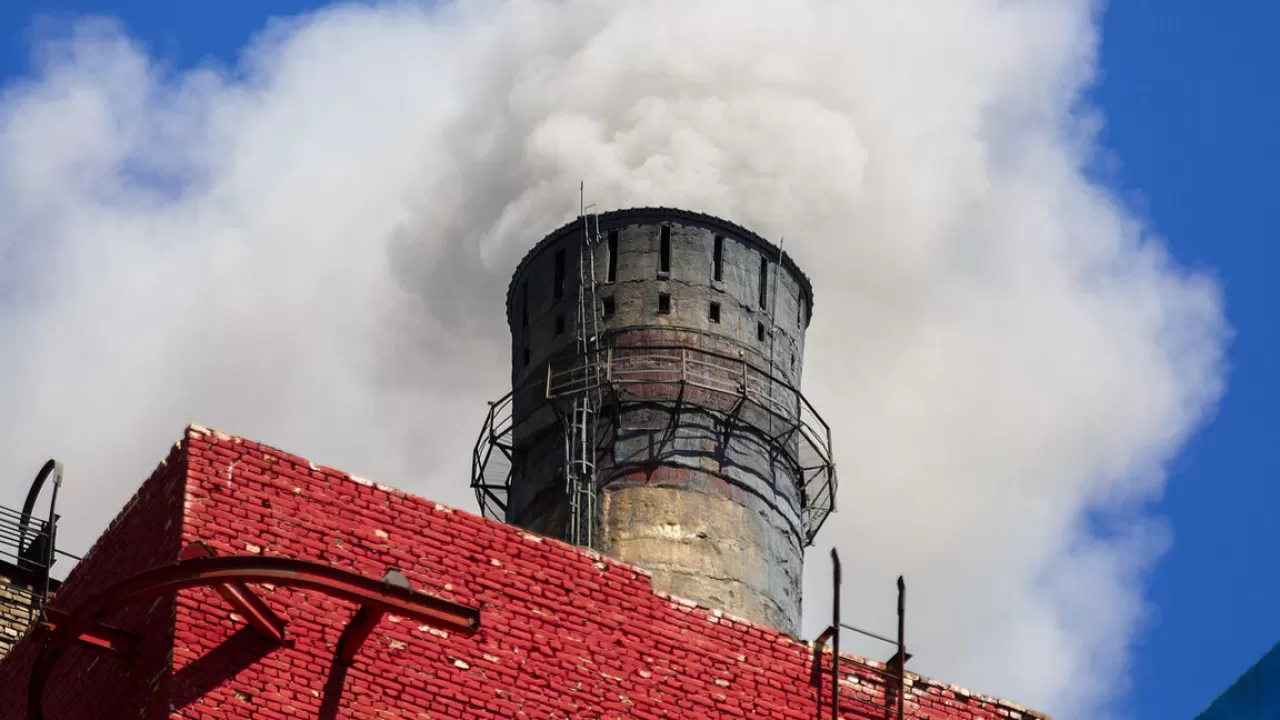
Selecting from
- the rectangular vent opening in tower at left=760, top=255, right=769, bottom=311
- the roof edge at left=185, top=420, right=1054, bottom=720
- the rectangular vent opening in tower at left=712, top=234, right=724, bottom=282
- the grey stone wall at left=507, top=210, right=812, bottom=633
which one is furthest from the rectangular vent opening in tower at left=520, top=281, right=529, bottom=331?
the roof edge at left=185, top=420, right=1054, bottom=720

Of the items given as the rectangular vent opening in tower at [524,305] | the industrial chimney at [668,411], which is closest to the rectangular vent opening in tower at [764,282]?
the industrial chimney at [668,411]

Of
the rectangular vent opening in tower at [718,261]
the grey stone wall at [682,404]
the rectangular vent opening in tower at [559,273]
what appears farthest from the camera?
the rectangular vent opening in tower at [559,273]

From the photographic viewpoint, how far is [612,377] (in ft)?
117

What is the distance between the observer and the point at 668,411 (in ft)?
116

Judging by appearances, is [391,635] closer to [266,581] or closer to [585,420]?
[266,581]

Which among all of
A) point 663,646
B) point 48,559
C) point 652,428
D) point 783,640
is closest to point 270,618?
point 663,646

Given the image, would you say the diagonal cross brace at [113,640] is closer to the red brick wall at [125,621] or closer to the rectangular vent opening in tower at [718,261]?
the red brick wall at [125,621]

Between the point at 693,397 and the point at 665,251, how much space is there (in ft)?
9.21

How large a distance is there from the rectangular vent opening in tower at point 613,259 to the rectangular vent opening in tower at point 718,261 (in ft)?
4.96

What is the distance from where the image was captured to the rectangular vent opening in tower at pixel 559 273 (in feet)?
122

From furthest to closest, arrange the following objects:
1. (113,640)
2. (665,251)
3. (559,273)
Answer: (559,273) → (665,251) → (113,640)

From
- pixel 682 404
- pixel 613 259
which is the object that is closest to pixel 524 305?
pixel 613 259

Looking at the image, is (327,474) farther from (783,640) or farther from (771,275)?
(771,275)

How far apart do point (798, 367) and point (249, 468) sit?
66.3 feet
